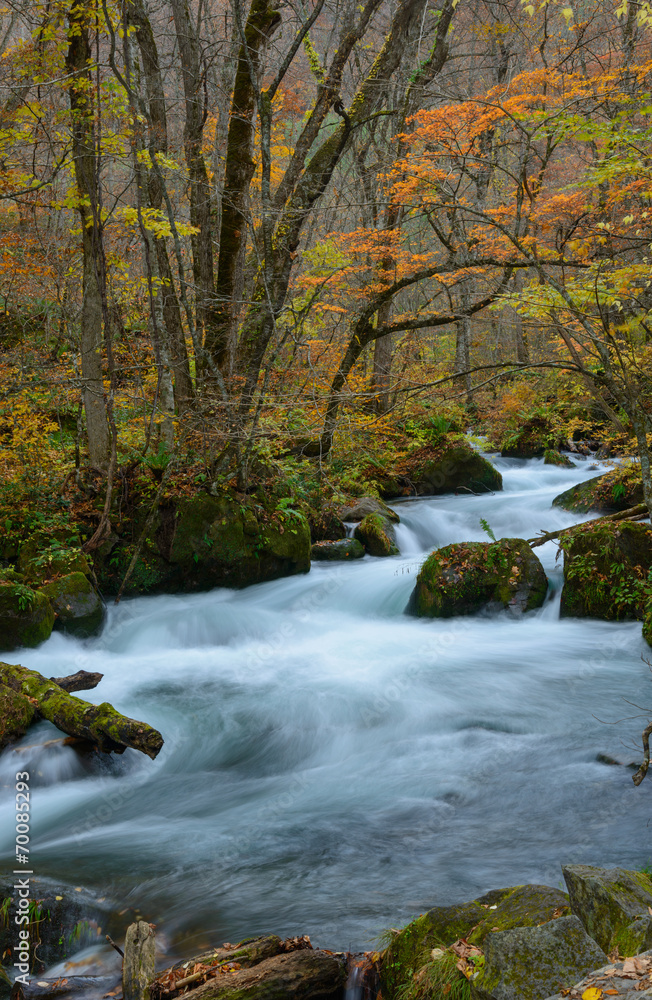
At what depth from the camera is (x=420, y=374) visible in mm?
16891

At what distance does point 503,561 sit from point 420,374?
9.53 m

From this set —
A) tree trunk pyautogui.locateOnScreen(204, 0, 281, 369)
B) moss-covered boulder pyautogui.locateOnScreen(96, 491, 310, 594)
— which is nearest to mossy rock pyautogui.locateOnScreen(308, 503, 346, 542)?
moss-covered boulder pyautogui.locateOnScreen(96, 491, 310, 594)

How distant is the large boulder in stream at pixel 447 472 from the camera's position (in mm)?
14016

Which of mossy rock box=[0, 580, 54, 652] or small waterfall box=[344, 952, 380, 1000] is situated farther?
mossy rock box=[0, 580, 54, 652]

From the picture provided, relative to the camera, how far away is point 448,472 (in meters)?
14.1

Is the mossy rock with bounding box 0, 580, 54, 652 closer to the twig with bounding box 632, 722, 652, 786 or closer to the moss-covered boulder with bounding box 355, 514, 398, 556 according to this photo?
the moss-covered boulder with bounding box 355, 514, 398, 556

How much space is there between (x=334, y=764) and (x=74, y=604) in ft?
12.4

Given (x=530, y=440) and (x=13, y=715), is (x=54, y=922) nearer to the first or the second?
(x=13, y=715)

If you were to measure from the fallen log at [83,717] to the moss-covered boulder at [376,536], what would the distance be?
616cm

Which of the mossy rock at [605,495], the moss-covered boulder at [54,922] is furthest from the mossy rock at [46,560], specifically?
the mossy rock at [605,495]

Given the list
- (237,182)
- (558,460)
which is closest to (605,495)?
(558,460)

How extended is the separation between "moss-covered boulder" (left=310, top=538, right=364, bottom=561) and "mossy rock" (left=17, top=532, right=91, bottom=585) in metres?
3.86

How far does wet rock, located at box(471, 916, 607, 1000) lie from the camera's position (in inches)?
81.7

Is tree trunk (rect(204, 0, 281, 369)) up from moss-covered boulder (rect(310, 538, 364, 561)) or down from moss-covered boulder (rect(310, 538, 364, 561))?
up
